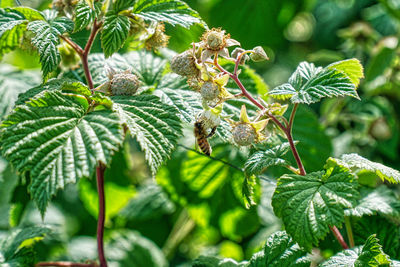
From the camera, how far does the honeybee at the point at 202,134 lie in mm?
1043

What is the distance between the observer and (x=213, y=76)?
99 centimetres

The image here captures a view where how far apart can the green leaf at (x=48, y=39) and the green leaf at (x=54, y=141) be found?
0.07m

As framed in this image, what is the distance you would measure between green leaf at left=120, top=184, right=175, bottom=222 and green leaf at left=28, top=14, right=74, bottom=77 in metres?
1.07

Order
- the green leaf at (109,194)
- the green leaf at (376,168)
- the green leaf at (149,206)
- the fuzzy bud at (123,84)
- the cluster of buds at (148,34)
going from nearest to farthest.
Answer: the green leaf at (376,168)
the fuzzy bud at (123,84)
the cluster of buds at (148,34)
the green leaf at (109,194)
the green leaf at (149,206)

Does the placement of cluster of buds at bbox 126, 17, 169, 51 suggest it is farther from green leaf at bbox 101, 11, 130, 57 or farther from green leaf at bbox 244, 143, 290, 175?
green leaf at bbox 244, 143, 290, 175

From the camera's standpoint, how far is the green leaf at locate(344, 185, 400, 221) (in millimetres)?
1127

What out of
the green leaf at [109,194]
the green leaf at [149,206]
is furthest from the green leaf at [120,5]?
the green leaf at [149,206]

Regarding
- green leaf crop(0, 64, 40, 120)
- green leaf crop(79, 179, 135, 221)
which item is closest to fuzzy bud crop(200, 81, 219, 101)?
green leaf crop(0, 64, 40, 120)

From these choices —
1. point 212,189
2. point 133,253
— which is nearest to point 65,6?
point 212,189

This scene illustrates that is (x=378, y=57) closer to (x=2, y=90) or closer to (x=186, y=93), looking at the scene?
(x=186, y=93)

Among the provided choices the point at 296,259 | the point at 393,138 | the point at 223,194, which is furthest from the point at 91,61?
the point at 393,138

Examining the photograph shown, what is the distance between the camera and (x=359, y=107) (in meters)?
1.97

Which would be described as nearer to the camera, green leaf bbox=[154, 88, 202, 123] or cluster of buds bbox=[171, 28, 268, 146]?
cluster of buds bbox=[171, 28, 268, 146]

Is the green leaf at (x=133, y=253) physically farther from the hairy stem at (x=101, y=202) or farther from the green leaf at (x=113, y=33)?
the green leaf at (x=113, y=33)
